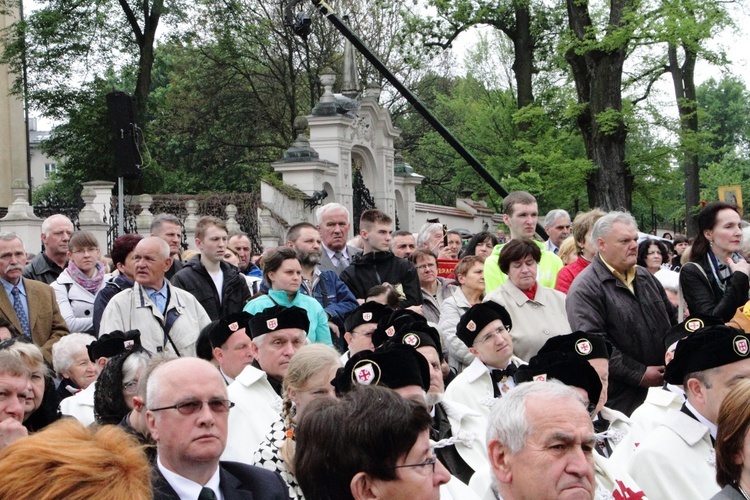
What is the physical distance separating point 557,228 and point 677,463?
224 inches

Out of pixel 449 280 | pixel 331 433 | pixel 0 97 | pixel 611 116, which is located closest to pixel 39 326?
pixel 449 280

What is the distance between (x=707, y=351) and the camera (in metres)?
5.09

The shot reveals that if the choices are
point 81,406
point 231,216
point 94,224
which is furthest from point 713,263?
point 231,216

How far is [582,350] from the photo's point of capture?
19.2 feet

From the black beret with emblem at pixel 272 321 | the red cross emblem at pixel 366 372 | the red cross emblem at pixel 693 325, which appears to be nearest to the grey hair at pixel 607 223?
the red cross emblem at pixel 693 325

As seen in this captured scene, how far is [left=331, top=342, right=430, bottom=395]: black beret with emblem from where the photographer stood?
15.5 ft

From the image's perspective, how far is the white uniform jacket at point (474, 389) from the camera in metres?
6.10

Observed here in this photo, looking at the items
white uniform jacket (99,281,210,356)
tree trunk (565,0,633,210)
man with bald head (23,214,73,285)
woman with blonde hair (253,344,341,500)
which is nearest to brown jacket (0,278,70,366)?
white uniform jacket (99,281,210,356)

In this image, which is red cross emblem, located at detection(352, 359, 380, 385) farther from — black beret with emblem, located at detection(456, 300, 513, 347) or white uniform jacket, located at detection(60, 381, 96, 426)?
white uniform jacket, located at detection(60, 381, 96, 426)

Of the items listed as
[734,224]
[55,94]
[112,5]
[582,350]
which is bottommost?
[582,350]

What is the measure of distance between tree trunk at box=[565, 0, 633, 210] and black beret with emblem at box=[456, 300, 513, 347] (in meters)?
16.1

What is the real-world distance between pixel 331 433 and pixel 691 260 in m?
4.92

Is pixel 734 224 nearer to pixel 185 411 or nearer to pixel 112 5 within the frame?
pixel 185 411

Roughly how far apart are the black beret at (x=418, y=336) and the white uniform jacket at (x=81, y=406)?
1.78m
